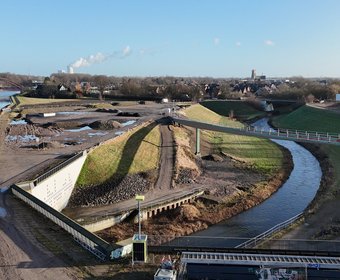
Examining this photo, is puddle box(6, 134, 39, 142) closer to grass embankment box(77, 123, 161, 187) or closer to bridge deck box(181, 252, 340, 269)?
grass embankment box(77, 123, 161, 187)

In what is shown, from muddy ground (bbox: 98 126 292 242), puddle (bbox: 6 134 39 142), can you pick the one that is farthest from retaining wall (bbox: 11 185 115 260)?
puddle (bbox: 6 134 39 142)

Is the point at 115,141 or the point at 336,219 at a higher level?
the point at 115,141

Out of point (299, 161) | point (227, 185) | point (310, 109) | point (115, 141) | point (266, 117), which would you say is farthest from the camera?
point (266, 117)

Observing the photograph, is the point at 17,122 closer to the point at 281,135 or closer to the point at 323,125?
the point at 281,135

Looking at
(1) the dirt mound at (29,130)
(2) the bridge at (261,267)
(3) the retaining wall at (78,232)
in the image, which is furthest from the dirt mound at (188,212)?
(1) the dirt mound at (29,130)

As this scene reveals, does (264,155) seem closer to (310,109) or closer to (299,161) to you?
(299,161)

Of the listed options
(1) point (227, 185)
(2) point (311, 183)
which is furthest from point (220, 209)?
(2) point (311, 183)

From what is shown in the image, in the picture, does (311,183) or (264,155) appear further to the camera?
(264,155)

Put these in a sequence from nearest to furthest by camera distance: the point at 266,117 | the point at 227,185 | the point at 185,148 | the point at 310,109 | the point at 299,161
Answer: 1. the point at 227,185
2. the point at 185,148
3. the point at 299,161
4. the point at 310,109
5. the point at 266,117
